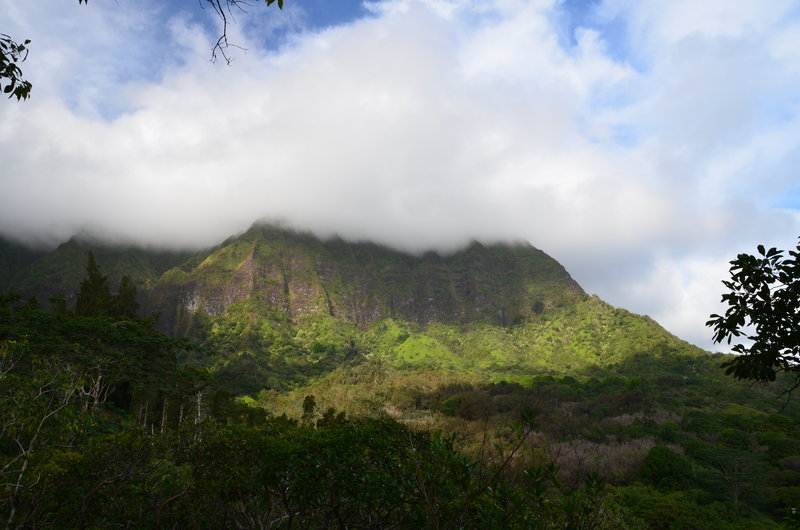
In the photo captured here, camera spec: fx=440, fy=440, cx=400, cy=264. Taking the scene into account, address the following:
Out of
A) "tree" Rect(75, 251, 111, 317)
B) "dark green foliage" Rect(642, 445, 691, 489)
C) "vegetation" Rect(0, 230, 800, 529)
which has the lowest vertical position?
"dark green foliage" Rect(642, 445, 691, 489)

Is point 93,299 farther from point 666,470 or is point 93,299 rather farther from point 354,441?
point 666,470

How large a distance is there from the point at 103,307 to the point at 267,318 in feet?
459

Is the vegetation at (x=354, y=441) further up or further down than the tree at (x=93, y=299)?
further down

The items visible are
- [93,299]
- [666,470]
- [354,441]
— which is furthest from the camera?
[93,299]

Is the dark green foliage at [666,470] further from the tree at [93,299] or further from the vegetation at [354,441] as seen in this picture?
the tree at [93,299]

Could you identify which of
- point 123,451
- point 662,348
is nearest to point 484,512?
point 123,451

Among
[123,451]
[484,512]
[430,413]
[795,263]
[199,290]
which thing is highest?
[199,290]

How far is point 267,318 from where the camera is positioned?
606 feet

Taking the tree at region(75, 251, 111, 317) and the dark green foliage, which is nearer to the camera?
the dark green foliage

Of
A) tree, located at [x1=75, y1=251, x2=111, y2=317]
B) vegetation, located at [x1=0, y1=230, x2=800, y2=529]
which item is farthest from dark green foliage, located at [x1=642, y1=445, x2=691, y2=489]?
tree, located at [x1=75, y1=251, x2=111, y2=317]

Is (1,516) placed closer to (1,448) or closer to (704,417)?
(1,448)

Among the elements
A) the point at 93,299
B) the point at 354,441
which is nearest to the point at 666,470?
the point at 354,441

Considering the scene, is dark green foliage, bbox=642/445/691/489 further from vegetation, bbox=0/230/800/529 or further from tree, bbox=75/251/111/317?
tree, bbox=75/251/111/317

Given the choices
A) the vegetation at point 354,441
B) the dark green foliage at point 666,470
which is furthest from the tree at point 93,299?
the dark green foliage at point 666,470
